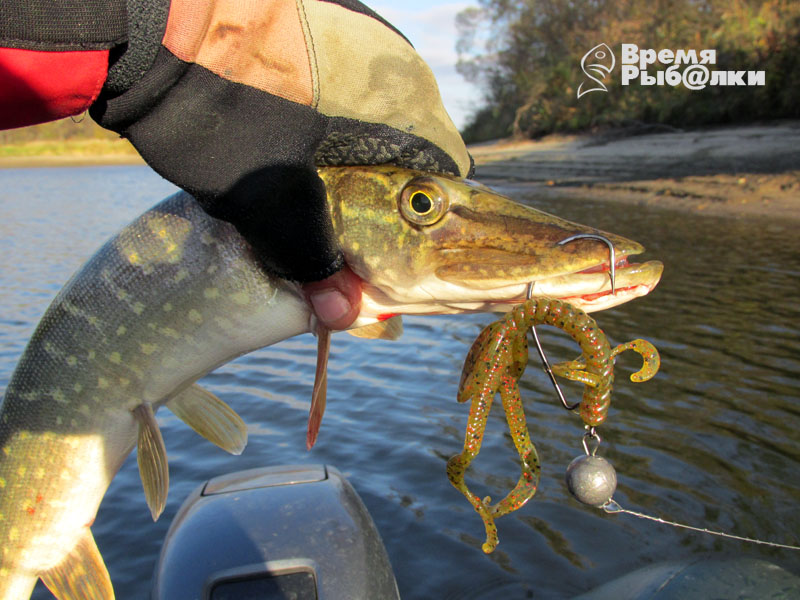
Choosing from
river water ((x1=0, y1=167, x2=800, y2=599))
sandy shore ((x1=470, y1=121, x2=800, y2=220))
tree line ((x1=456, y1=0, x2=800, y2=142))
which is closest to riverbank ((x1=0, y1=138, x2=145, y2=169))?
tree line ((x1=456, y1=0, x2=800, y2=142))

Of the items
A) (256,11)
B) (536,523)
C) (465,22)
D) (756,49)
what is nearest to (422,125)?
(256,11)

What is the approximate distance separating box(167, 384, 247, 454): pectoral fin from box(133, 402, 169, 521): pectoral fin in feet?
0.35

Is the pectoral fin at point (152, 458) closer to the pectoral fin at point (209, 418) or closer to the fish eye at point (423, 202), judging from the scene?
the pectoral fin at point (209, 418)

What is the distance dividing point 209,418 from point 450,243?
1.00m

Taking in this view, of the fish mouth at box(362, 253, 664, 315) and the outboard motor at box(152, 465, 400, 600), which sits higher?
the fish mouth at box(362, 253, 664, 315)

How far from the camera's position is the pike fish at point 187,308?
163 centimetres

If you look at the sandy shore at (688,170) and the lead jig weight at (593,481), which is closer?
the lead jig weight at (593,481)

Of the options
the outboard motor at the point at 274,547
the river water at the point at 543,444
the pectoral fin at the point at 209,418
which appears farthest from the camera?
the river water at the point at 543,444

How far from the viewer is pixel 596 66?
82.1 feet

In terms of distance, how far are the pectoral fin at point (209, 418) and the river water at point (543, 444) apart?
1387 millimetres

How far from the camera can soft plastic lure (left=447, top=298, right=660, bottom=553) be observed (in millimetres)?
1531

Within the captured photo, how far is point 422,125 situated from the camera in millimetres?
Answer: 1691

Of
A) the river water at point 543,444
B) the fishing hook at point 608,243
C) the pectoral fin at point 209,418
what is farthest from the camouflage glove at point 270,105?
the river water at point 543,444

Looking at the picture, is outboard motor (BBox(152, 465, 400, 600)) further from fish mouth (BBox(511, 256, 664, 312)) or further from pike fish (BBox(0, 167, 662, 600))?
fish mouth (BBox(511, 256, 664, 312))
